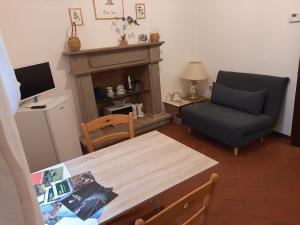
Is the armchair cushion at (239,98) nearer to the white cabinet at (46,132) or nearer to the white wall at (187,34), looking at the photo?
the white wall at (187,34)

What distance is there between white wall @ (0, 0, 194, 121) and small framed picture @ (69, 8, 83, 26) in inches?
1.9

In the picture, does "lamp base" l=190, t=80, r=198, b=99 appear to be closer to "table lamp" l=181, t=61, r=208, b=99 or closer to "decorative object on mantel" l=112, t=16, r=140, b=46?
"table lamp" l=181, t=61, r=208, b=99

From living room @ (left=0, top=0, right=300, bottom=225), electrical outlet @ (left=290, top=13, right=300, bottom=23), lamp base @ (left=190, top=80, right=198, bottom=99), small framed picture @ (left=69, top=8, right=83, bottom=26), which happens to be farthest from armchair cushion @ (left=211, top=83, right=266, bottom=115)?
small framed picture @ (left=69, top=8, right=83, bottom=26)

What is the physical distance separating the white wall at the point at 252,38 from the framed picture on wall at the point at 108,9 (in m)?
1.36

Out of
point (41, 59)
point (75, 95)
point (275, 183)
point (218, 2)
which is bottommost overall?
point (275, 183)

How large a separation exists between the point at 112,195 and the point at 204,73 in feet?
9.68

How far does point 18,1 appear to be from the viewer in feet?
8.34

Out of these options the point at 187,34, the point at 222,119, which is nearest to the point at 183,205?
the point at 222,119

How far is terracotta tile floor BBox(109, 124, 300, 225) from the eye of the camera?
6.07 feet

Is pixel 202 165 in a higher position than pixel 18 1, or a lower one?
lower

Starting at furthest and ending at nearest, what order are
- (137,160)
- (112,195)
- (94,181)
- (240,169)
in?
1. (240,169)
2. (137,160)
3. (94,181)
4. (112,195)

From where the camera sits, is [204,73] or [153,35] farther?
[204,73]

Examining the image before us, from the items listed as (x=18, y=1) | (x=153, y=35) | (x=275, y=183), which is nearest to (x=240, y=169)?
(x=275, y=183)

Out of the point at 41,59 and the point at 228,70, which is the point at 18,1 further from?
the point at 228,70
